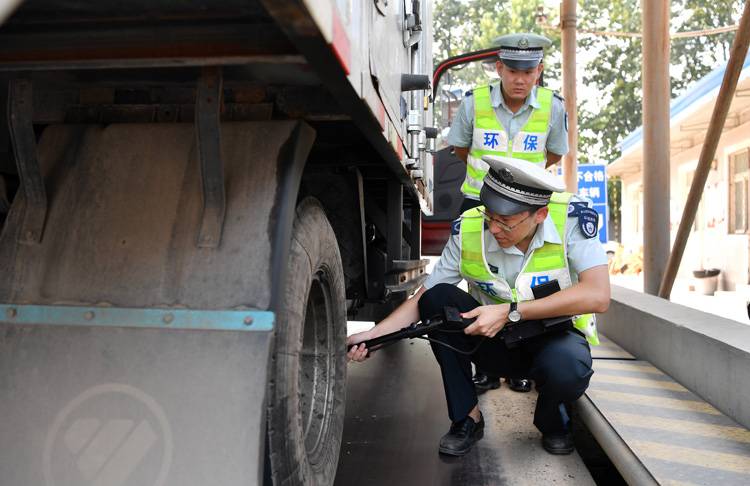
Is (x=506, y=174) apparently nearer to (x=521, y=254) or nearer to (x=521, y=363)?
(x=521, y=254)

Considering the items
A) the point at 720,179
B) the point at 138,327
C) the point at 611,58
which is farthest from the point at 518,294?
the point at 611,58

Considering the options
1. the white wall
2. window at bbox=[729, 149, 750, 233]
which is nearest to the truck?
the white wall

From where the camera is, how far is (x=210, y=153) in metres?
1.67

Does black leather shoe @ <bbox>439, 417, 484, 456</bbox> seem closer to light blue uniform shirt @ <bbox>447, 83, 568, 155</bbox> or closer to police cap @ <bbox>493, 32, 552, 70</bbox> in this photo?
light blue uniform shirt @ <bbox>447, 83, 568, 155</bbox>

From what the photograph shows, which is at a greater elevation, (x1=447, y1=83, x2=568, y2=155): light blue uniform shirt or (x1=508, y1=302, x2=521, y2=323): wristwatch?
(x1=447, y1=83, x2=568, y2=155): light blue uniform shirt

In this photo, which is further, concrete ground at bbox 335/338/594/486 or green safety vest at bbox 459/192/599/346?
green safety vest at bbox 459/192/599/346

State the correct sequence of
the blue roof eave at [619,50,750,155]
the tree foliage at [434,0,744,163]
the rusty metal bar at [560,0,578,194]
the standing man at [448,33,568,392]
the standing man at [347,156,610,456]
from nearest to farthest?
the standing man at [347,156,610,456] → the standing man at [448,33,568,392] → the rusty metal bar at [560,0,578,194] → the blue roof eave at [619,50,750,155] → the tree foliage at [434,0,744,163]

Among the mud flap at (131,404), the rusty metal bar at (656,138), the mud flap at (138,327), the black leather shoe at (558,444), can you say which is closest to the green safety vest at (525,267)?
the black leather shoe at (558,444)

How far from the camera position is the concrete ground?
2.72 m

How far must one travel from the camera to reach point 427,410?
3814 millimetres

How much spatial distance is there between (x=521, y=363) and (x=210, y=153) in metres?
1.88

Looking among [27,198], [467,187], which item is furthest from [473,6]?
[27,198]

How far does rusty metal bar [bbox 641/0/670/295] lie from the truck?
4303 millimetres

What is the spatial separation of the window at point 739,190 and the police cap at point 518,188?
11250mm
